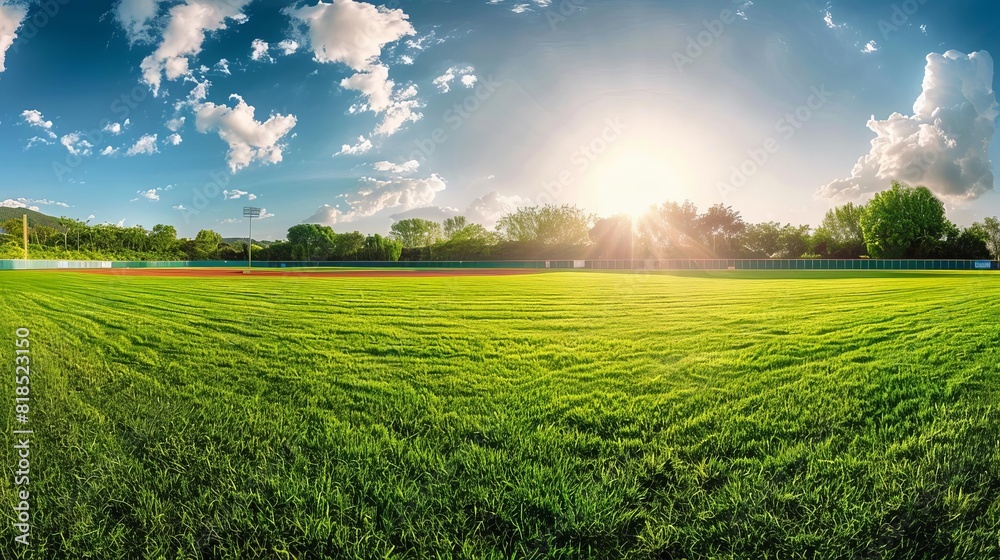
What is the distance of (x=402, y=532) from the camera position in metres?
2.10

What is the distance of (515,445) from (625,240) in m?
50.3

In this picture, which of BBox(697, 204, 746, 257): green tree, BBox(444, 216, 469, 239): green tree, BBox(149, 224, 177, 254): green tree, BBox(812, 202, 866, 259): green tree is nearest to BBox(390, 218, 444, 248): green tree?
BBox(444, 216, 469, 239): green tree

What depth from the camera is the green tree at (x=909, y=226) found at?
47469mm

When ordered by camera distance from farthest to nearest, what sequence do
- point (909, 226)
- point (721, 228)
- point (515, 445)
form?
point (721, 228)
point (909, 226)
point (515, 445)

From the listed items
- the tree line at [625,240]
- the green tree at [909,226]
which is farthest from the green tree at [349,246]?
the green tree at [909,226]

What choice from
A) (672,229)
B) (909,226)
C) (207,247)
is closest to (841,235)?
(909,226)

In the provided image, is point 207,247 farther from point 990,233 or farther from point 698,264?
point 990,233

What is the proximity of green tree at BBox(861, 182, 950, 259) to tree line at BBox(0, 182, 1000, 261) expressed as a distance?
0.27 ft

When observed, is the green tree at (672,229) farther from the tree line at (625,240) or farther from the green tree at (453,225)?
the green tree at (453,225)

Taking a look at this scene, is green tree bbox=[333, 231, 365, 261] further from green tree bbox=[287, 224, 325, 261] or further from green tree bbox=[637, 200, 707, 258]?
green tree bbox=[637, 200, 707, 258]

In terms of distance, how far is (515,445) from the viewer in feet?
9.43

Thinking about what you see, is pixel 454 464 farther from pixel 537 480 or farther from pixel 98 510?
pixel 98 510

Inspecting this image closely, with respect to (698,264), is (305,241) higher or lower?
higher

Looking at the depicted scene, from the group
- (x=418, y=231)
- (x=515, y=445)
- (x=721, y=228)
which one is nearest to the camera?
(x=515, y=445)
